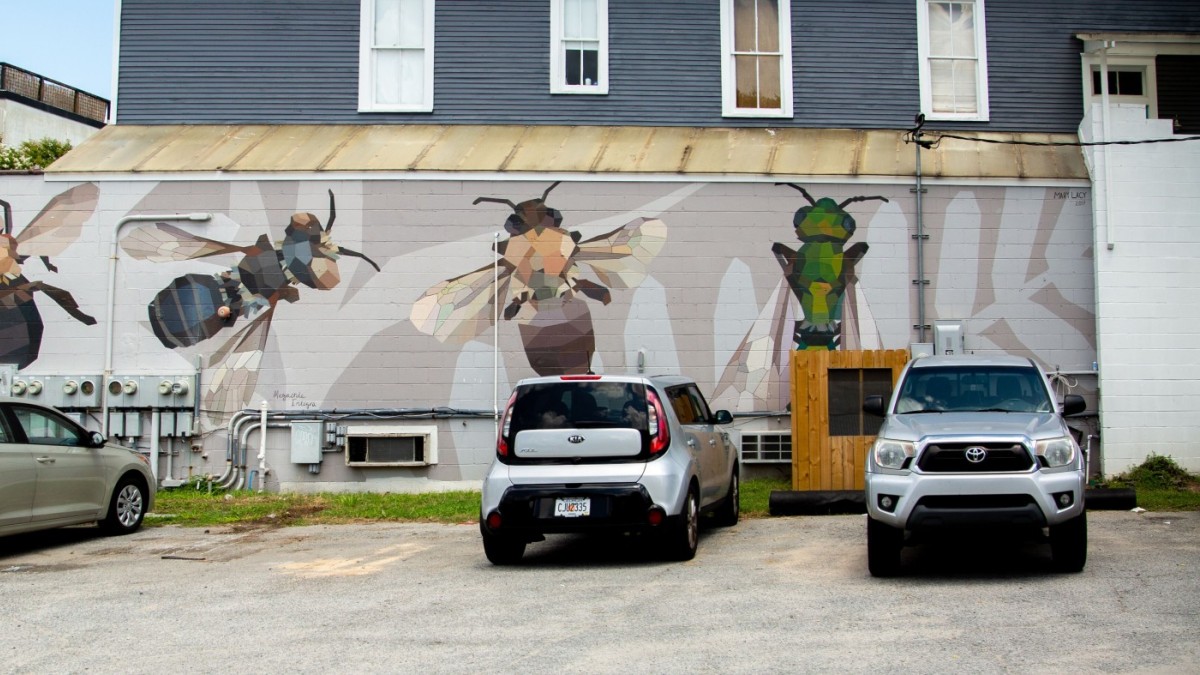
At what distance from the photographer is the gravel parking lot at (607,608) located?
6.89m

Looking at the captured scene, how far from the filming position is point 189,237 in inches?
675

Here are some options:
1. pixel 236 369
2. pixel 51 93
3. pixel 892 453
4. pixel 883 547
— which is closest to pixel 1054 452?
pixel 892 453

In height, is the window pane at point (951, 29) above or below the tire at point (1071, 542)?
above

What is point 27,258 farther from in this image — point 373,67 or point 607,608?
point 607,608

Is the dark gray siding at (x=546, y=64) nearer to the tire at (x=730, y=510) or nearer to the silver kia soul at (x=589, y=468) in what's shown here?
the tire at (x=730, y=510)

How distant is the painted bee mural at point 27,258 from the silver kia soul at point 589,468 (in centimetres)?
938

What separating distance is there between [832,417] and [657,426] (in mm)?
5916

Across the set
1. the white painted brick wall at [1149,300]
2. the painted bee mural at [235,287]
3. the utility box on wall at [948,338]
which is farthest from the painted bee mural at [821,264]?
the painted bee mural at [235,287]

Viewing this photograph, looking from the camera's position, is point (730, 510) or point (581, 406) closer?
point (581, 406)

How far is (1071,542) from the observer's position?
9.16 meters

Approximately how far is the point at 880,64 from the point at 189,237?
10974 mm

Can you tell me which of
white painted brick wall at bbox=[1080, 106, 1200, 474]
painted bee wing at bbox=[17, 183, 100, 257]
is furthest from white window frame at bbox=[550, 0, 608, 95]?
white painted brick wall at bbox=[1080, 106, 1200, 474]

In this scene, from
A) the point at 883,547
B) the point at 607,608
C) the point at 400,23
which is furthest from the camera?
the point at 400,23

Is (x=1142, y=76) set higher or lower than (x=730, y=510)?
higher
